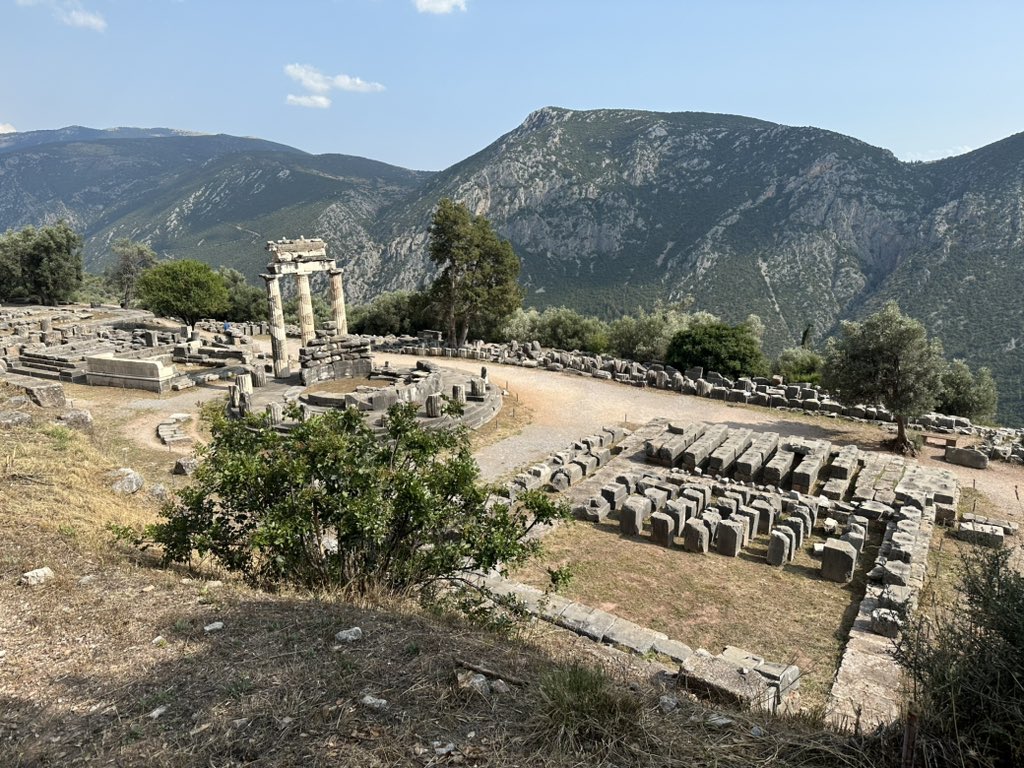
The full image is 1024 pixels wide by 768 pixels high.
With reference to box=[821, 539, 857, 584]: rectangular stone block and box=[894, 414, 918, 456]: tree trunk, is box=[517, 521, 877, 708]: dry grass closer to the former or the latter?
box=[821, 539, 857, 584]: rectangular stone block

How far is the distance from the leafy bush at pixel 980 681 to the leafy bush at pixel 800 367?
28.0 m

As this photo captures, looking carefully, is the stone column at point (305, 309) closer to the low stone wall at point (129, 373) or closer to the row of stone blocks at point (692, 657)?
the low stone wall at point (129, 373)

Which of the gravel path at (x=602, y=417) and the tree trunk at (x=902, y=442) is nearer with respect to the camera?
the gravel path at (x=602, y=417)

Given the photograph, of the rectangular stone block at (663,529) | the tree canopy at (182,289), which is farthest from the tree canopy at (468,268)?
the rectangular stone block at (663,529)

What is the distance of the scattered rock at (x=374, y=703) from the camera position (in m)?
4.71

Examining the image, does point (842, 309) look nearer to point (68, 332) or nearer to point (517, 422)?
point (517, 422)

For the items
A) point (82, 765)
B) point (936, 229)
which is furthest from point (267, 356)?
point (936, 229)

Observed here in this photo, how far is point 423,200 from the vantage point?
104188mm

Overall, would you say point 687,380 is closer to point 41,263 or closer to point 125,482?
point 125,482

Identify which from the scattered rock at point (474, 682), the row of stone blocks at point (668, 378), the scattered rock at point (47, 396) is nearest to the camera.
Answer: the scattered rock at point (474, 682)

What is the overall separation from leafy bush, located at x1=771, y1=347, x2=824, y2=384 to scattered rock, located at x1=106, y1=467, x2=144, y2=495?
93.6ft

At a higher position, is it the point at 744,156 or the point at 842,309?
the point at 744,156

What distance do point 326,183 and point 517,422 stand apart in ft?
427

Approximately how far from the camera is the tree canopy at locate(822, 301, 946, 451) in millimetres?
19438
